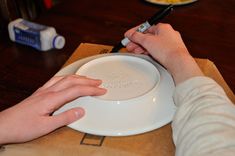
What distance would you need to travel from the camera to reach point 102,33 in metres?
1.03

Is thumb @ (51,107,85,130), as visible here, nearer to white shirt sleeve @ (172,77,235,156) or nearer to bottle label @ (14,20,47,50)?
white shirt sleeve @ (172,77,235,156)

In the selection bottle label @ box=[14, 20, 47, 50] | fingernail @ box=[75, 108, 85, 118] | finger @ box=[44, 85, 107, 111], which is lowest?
bottle label @ box=[14, 20, 47, 50]

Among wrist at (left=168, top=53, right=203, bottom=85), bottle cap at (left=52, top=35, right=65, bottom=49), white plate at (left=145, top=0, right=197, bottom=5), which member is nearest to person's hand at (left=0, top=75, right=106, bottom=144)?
wrist at (left=168, top=53, right=203, bottom=85)

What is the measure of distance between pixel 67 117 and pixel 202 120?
0.78 ft

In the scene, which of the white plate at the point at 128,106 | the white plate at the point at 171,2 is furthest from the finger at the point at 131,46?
the white plate at the point at 171,2

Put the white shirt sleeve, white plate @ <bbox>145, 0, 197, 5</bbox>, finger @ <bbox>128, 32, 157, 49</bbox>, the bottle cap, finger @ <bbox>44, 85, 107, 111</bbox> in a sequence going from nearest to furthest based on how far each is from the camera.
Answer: the white shirt sleeve
finger @ <bbox>44, 85, 107, 111</bbox>
finger @ <bbox>128, 32, 157, 49</bbox>
the bottle cap
white plate @ <bbox>145, 0, 197, 5</bbox>

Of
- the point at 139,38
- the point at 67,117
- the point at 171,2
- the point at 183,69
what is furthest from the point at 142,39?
the point at 171,2

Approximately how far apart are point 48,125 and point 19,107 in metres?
0.06

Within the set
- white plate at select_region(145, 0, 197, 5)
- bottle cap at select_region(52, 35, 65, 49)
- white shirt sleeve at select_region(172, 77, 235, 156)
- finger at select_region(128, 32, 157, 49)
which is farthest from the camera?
white plate at select_region(145, 0, 197, 5)

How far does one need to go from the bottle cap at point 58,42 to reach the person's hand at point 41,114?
1.02 ft

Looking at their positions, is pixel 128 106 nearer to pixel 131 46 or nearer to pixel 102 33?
pixel 131 46

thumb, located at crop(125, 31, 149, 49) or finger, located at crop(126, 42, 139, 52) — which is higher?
thumb, located at crop(125, 31, 149, 49)

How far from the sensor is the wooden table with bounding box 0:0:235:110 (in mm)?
869

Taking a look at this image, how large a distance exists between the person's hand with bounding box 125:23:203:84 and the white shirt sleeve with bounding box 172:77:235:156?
5cm
